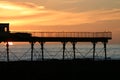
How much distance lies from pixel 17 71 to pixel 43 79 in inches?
202

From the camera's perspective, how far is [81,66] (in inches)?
2879

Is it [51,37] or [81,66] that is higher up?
[51,37]

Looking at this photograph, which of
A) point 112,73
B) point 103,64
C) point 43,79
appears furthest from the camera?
point 103,64

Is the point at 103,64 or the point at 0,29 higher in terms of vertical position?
the point at 0,29

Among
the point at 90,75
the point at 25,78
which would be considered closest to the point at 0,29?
the point at 25,78

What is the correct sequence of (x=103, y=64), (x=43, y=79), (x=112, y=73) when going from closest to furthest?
1. (x=43, y=79)
2. (x=112, y=73)
3. (x=103, y=64)

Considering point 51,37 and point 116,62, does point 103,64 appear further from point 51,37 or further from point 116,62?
point 51,37

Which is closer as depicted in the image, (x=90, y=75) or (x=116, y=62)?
(x=90, y=75)

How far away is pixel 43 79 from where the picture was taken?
65.3m

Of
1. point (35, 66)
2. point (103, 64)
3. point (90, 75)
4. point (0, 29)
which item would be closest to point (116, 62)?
point (103, 64)

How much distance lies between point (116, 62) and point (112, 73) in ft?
25.3

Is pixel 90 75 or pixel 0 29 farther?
pixel 0 29

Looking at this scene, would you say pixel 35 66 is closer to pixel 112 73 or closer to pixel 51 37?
pixel 51 37

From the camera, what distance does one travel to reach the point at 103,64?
74938mm
